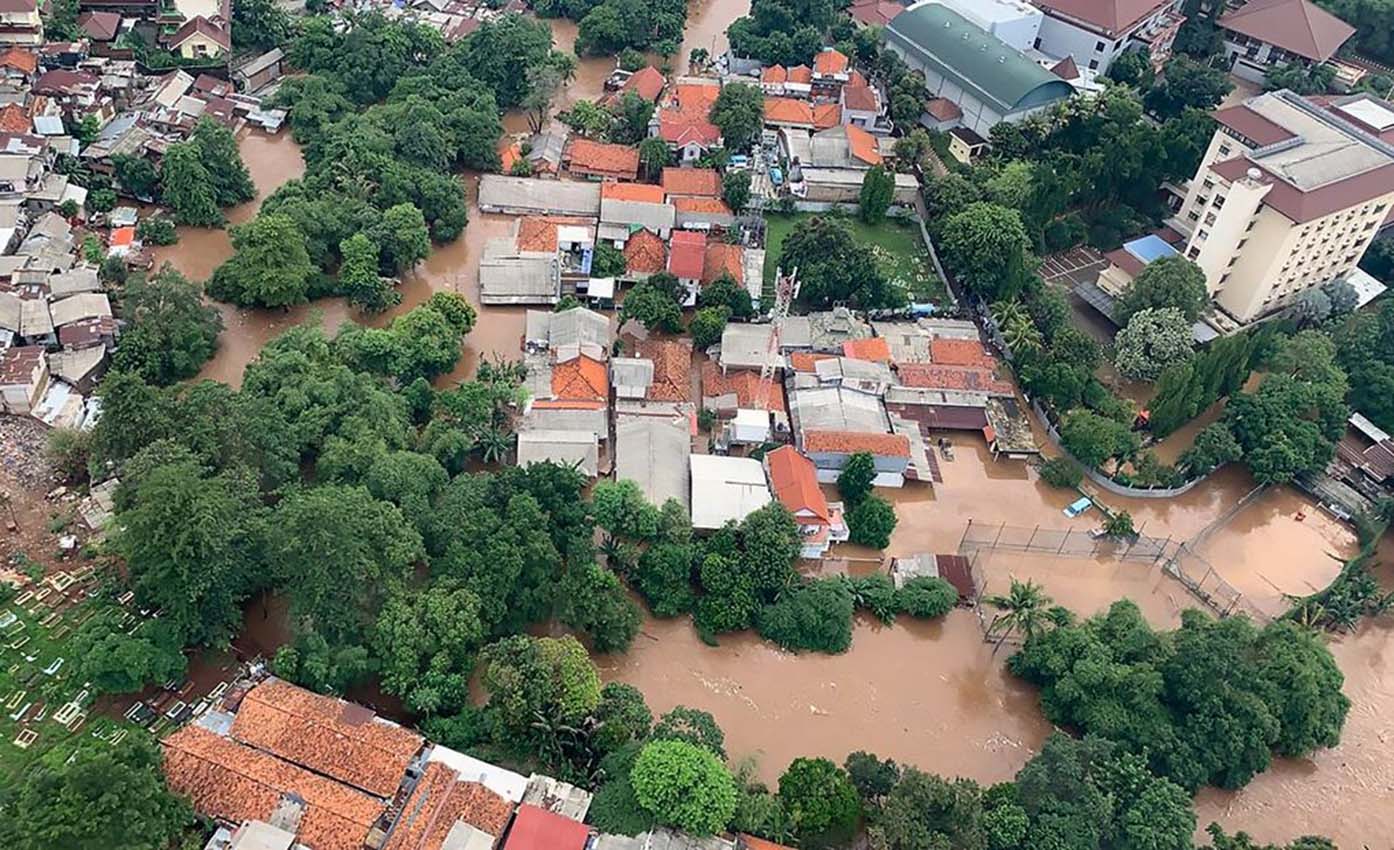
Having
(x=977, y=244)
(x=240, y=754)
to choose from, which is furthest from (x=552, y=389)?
(x=977, y=244)

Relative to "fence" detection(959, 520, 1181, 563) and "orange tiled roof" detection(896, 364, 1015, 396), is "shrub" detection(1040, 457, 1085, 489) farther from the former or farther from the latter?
"orange tiled roof" detection(896, 364, 1015, 396)

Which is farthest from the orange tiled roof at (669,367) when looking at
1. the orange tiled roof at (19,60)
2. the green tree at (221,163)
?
the orange tiled roof at (19,60)

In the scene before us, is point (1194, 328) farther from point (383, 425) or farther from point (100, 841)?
point (100, 841)

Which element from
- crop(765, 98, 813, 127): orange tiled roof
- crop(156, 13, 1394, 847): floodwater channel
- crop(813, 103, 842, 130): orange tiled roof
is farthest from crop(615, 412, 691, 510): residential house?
crop(813, 103, 842, 130): orange tiled roof

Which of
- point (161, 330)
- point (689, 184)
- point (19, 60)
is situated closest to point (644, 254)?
point (689, 184)

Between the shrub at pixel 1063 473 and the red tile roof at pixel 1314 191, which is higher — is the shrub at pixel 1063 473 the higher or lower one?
the lower one

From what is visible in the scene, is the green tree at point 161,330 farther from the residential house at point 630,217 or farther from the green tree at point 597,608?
the green tree at point 597,608
